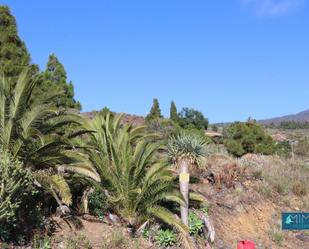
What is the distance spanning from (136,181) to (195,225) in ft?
6.42

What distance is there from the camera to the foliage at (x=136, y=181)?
12.7m

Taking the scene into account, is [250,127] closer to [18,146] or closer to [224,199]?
[224,199]

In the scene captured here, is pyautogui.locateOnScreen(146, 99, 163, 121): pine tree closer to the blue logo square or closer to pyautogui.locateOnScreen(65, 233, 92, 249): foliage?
pyautogui.locateOnScreen(65, 233, 92, 249): foliage

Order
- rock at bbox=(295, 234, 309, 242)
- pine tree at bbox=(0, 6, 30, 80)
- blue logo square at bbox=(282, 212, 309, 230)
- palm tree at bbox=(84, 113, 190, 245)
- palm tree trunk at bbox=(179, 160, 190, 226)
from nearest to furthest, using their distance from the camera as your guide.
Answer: blue logo square at bbox=(282, 212, 309, 230)
palm tree trunk at bbox=(179, 160, 190, 226)
palm tree at bbox=(84, 113, 190, 245)
rock at bbox=(295, 234, 309, 242)
pine tree at bbox=(0, 6, 30, 80)

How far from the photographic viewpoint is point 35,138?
38.7ft

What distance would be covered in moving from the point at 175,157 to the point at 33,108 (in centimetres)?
383

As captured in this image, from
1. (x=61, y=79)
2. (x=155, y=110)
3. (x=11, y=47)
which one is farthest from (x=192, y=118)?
(x=11, y=47)

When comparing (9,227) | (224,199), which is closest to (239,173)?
(224,199)

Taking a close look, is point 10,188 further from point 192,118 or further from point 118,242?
point 192,118

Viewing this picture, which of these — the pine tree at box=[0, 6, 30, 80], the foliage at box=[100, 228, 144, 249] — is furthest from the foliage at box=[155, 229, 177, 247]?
the pine tree at box=[0, 6, 30, 80]

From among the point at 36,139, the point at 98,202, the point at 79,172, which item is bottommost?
the point at 98,202

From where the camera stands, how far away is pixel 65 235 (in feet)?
37.1

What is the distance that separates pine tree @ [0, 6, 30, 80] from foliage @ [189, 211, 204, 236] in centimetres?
764

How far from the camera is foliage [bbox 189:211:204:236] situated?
13.2 metres
